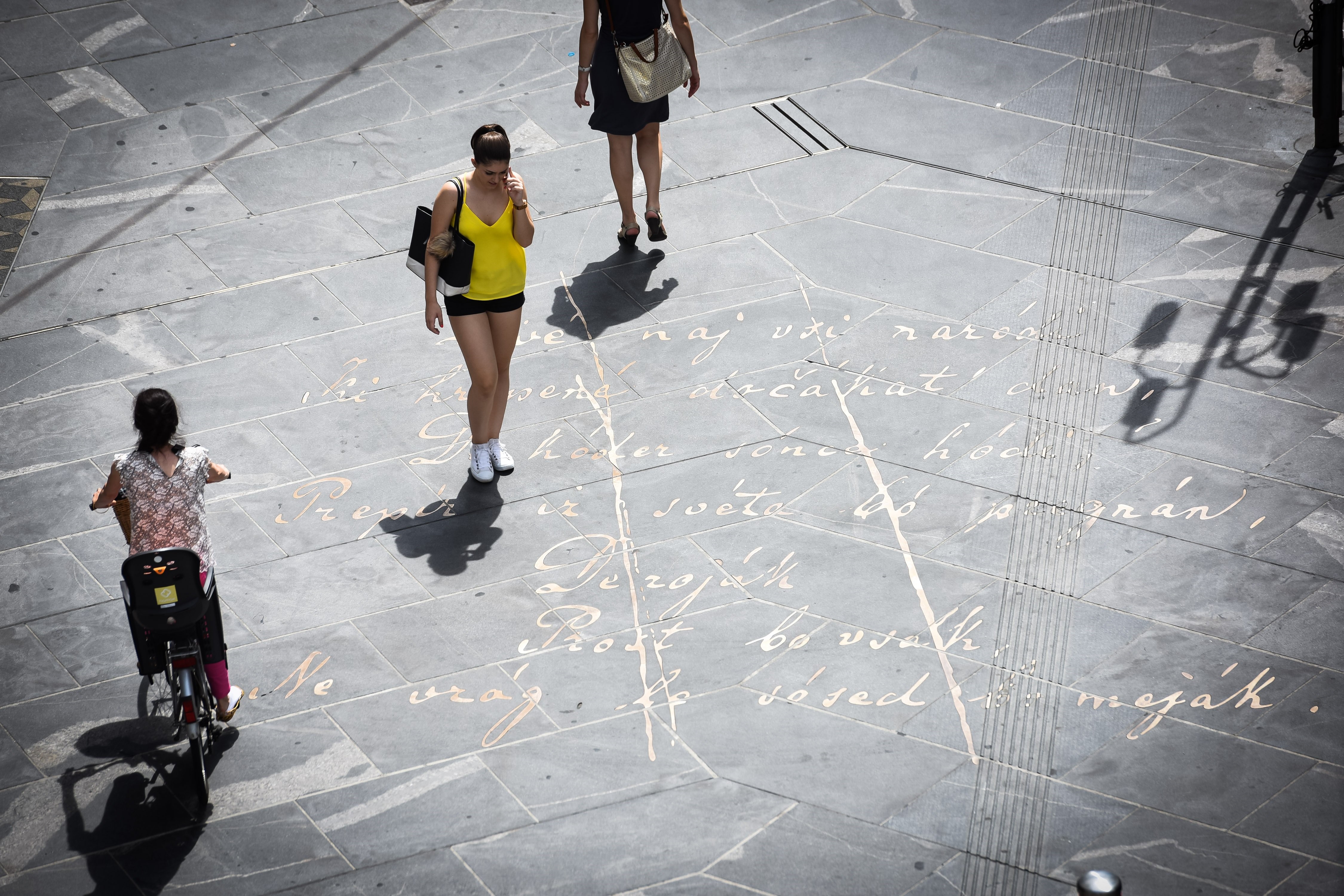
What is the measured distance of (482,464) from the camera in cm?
701

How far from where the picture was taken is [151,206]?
9.03m

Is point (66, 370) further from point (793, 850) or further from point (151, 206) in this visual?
point (793, 850)

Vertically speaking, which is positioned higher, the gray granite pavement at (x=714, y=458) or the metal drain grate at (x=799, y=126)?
the metal drain grate at (x=799, y=126)

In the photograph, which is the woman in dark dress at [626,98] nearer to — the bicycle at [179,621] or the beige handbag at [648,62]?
the beige handbag at [648,62]

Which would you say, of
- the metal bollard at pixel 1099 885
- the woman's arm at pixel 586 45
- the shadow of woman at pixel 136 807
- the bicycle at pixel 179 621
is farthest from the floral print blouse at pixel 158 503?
the woman's arm at pixel 586 45

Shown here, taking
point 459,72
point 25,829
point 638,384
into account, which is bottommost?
point 25,829

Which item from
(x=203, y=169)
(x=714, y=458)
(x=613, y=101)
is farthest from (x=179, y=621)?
(x=203, y=169)

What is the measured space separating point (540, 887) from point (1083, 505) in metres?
3.26

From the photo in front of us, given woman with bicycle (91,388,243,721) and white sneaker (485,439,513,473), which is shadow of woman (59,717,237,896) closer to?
woman with bicycle (91,388,243,721)

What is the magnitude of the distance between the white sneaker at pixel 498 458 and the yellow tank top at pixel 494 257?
0.78 meters

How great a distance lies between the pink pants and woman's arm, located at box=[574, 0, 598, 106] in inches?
156

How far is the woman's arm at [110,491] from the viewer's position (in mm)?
5340

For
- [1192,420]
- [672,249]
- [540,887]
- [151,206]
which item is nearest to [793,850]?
[540,887]

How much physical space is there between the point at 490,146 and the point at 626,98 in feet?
7.25
